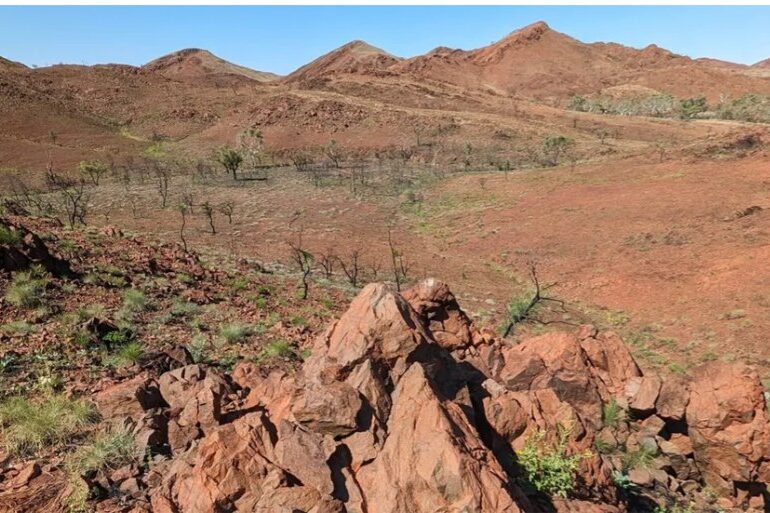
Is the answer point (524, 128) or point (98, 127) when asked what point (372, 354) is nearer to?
point (524, 128)

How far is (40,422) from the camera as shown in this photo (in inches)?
239

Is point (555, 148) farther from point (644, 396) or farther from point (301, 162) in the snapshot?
point (644, 396)

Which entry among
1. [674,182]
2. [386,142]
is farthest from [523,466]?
[386,142]

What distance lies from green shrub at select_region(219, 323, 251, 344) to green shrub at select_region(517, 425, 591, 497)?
23.2ft

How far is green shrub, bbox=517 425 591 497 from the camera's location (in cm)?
544

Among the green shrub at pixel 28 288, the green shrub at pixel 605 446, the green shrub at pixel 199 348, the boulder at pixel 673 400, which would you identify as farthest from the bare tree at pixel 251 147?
the green shrub at pixel 605 446

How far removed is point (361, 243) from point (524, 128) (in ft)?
150

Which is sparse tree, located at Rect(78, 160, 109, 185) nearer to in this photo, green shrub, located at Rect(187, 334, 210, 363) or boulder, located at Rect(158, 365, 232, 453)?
green shrub, located at Rect(187, 334, 210, 363)

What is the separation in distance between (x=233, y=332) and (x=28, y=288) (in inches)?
177

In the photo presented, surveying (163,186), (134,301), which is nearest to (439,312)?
(134,301)

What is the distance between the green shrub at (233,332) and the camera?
1102 cm

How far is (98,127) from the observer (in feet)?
240

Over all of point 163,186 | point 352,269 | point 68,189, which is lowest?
point 352,269

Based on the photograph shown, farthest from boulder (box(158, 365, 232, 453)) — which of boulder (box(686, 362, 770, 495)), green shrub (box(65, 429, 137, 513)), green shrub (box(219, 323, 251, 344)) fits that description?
boulder (box(686, 362, 770, 495))
